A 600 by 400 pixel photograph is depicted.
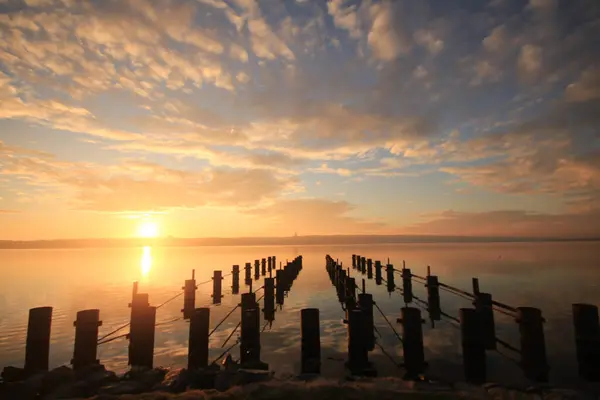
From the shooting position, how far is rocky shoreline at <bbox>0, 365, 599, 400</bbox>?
588 centimetres

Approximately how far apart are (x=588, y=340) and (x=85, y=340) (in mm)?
11321

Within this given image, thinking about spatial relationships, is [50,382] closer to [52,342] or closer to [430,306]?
[52,342]

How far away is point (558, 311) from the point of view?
674 inches

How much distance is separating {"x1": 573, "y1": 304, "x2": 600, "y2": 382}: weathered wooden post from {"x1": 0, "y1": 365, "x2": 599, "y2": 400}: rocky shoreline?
654 millimetres

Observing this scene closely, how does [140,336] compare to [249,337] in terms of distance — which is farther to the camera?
[140,336]

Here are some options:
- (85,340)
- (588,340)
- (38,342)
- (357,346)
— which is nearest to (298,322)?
(357,346)

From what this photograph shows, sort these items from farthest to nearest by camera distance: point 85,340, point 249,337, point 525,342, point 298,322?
point 298,322 < point 249,337 < point 85,340 < point 525,342

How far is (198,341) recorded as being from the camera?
8.11 meters

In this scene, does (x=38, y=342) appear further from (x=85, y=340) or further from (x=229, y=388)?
(x=229, y=388)

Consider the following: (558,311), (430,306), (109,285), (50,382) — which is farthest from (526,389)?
(109,285)

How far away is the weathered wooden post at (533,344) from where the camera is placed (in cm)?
721

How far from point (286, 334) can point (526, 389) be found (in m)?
9.23

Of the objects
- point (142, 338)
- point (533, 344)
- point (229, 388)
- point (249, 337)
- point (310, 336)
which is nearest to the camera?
point (229, 388)

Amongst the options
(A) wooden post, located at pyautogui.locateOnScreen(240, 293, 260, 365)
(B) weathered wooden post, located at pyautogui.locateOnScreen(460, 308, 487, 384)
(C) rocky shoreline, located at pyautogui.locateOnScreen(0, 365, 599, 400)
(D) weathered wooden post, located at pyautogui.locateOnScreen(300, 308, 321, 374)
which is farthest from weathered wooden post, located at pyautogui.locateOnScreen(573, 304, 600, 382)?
(A) wooden post, located at pyautogui.locateOnScreen(240, 293, 260, 365)
